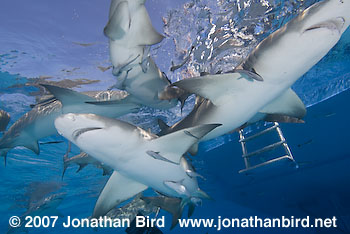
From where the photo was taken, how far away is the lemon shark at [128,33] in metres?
3.24

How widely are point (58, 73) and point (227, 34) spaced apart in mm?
5924

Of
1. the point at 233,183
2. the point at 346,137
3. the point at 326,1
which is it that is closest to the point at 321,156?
the point at 346,137

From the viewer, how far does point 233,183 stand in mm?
22703

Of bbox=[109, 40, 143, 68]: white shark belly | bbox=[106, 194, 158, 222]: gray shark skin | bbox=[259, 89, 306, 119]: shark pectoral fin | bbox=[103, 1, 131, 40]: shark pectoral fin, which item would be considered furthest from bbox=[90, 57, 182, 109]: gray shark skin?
bbox=[106, 194, 158, 222]: gray shark skin

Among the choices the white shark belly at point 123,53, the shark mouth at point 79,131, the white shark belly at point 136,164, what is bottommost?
the white shark belly at point 136,164

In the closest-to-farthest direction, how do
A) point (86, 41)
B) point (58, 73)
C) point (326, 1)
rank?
point (326, 1)
point (86, 41)
point (58, 73)

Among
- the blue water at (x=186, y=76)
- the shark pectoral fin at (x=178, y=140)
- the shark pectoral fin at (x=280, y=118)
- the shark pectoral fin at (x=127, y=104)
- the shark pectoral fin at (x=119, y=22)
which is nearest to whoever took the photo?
the shark pectoral fin at (x=119, y=22)

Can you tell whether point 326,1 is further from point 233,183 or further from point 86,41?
point 233,183

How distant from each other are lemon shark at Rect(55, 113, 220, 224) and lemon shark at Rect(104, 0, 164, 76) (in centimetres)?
130

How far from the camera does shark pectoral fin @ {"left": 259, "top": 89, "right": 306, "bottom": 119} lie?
427cm

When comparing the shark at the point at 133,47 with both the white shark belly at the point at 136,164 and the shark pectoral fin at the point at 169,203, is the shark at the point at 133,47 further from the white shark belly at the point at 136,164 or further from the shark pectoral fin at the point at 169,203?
the shark pectoral fin at the point at 169,203

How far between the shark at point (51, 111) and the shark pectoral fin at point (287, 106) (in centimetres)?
312

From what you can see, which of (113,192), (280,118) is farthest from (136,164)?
(280,118)

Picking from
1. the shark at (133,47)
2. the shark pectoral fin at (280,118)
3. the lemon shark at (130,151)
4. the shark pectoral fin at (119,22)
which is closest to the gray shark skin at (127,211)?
the lemon shark at (130,151)
